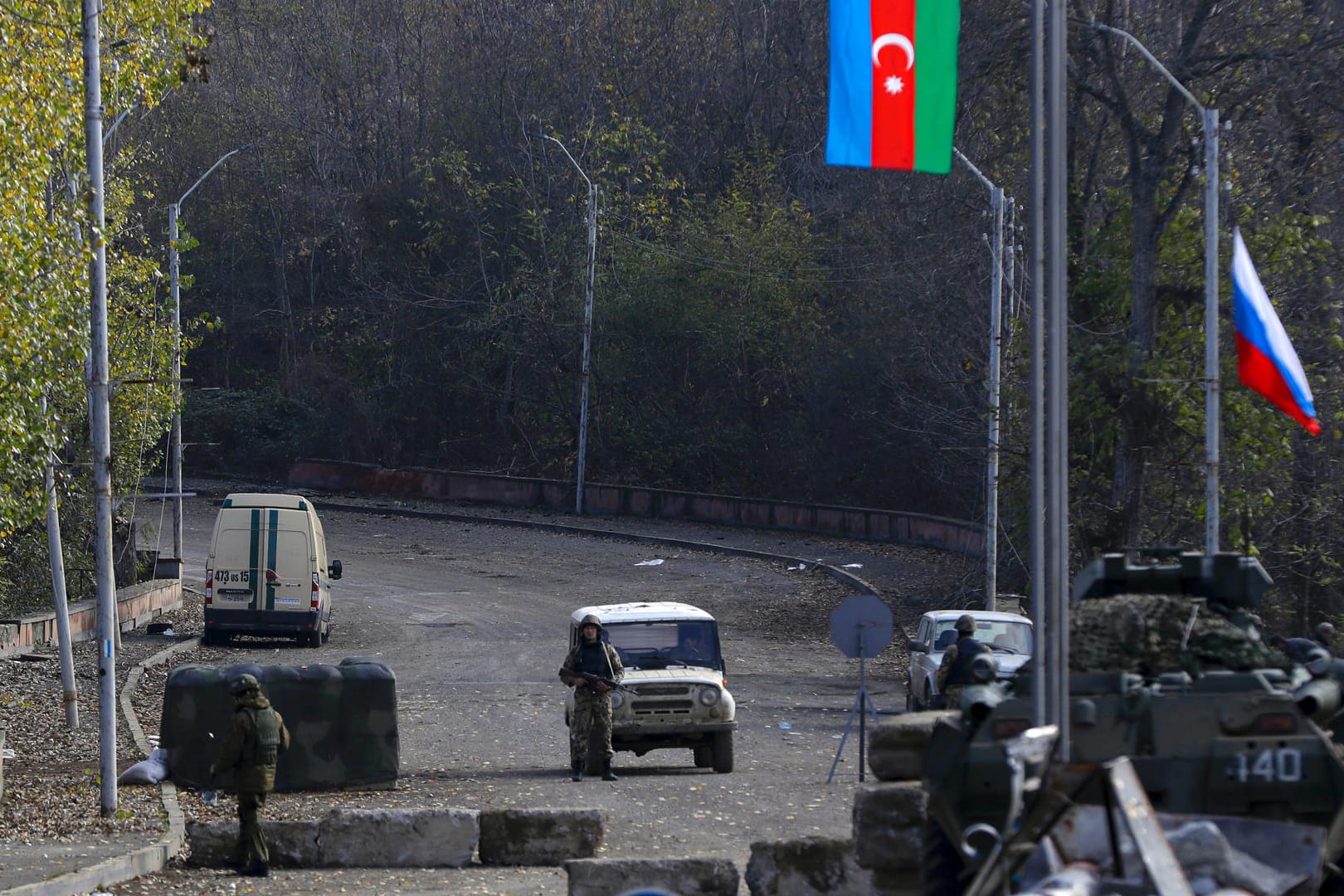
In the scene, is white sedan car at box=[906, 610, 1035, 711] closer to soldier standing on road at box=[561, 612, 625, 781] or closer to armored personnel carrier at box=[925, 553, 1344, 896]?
soldier standing on road at box=[561, 612, 625, 781]

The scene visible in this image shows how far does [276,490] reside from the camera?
4953 cm

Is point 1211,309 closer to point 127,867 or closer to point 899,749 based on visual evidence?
point 899,749

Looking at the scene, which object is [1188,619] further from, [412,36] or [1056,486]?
[412,36]

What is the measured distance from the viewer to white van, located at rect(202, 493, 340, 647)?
26.9 meters

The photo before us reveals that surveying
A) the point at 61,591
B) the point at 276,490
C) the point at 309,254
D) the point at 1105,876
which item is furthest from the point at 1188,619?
the point at 309,254

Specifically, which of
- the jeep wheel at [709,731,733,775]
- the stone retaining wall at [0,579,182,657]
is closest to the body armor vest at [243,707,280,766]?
the jeep wheel at [709,731,733,775]

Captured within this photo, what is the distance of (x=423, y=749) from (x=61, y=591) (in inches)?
178

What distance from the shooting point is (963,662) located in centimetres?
1461

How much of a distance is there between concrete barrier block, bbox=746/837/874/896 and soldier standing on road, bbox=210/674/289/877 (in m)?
4.05

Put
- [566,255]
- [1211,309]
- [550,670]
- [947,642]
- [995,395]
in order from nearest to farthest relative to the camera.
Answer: [1211,309], [947,642], [550,670], [995,395], [566,255]

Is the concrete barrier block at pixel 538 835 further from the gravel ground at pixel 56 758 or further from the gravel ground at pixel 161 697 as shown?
the gravel ground at pixel 56 758

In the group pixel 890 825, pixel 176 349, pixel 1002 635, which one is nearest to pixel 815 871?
pixel 890 825

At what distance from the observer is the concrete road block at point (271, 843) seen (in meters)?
12.1

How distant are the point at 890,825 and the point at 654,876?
166 centimetres
